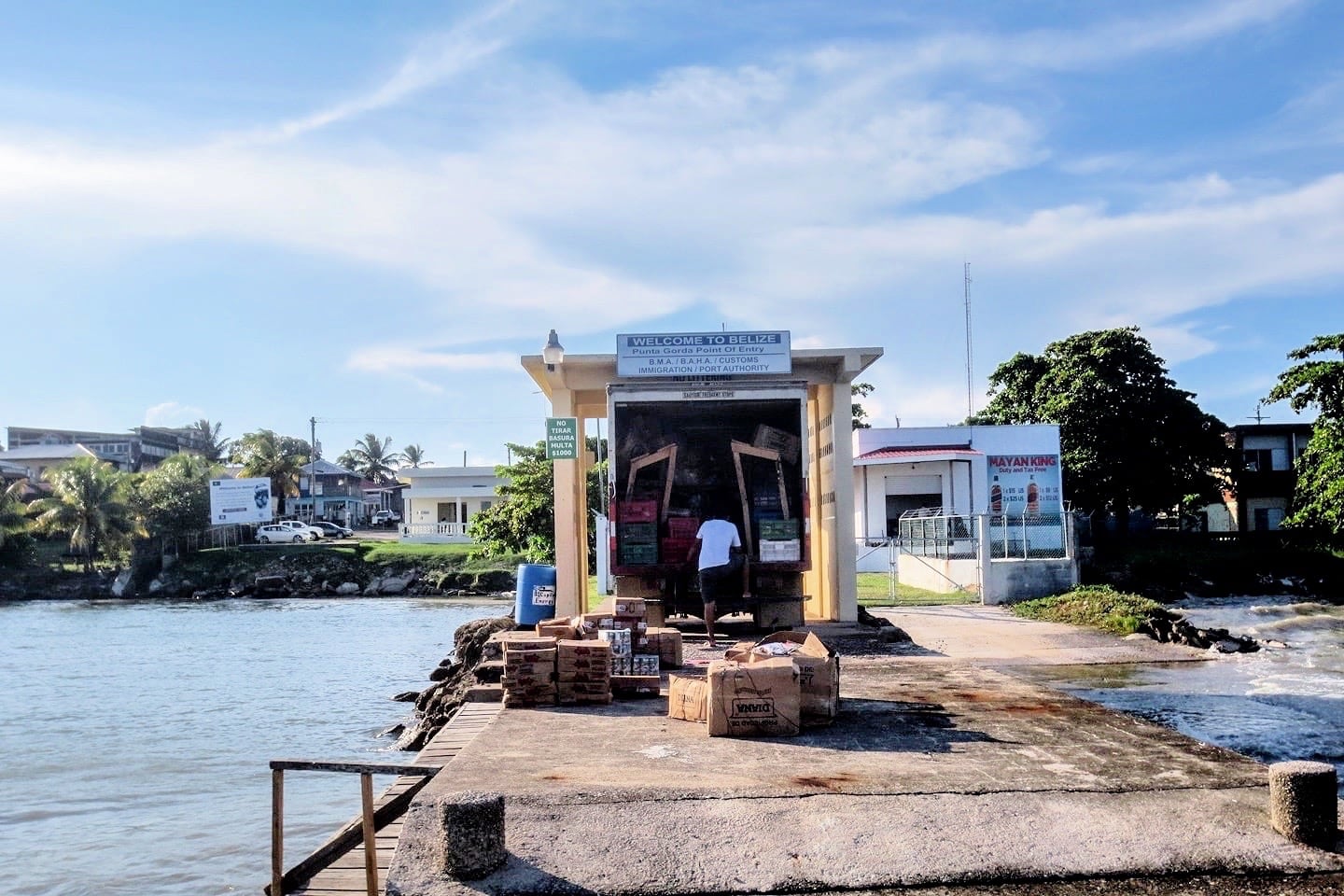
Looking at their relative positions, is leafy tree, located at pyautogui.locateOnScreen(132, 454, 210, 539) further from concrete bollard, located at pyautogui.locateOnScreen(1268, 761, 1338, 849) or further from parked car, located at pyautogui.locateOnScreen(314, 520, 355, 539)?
concrete bollard, located at pyautogui.locateOnScreen(1268, 761, 1338, 849)

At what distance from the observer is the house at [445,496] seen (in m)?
67.4

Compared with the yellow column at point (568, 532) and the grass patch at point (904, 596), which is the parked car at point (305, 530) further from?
the yellow column at point (568, 532)

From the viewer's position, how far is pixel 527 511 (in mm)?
36406

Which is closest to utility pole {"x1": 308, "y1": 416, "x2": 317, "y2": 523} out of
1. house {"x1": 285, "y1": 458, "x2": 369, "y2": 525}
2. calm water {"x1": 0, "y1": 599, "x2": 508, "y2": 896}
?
house {"x1": 285, "y1": 458, "x2": 369, "y2": 525}

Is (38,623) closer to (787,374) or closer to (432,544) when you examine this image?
(432,544)

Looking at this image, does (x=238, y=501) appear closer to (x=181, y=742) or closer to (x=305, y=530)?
(x=305, y=530)

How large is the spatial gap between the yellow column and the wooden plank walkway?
586 centimetres

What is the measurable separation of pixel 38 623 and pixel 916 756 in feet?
151

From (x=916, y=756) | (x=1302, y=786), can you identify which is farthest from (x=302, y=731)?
(x=1302, y=786)

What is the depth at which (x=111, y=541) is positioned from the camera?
209ft

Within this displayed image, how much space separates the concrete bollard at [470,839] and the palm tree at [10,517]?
6820 cm

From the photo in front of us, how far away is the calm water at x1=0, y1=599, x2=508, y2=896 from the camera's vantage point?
10.6m

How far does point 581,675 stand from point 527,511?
27520 mm

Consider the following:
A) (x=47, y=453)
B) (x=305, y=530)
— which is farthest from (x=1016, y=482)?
(x=47, y=453)
